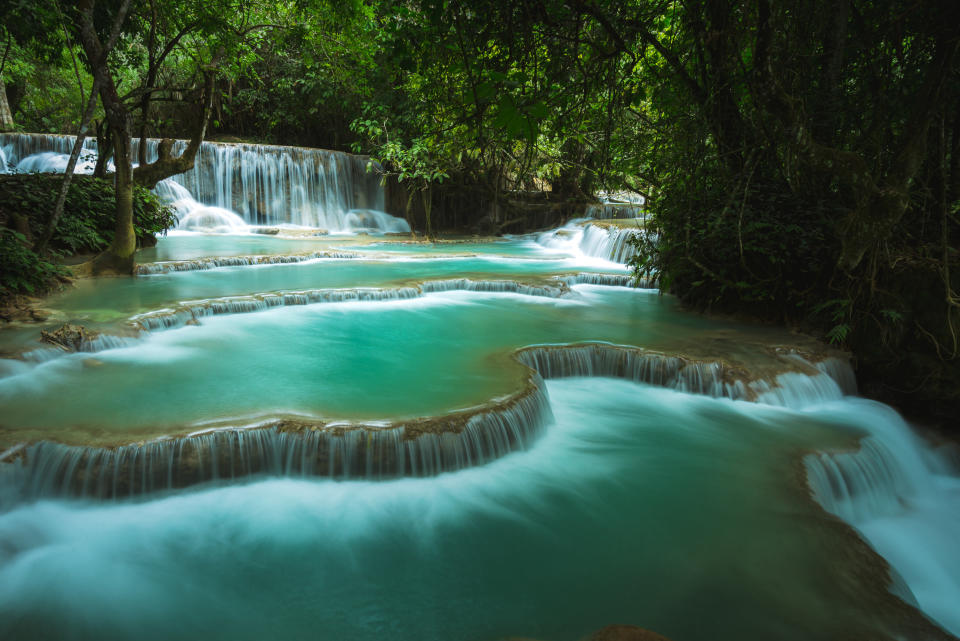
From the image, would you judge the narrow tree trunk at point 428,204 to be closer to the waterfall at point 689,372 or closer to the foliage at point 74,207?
the foliage at point 74,207

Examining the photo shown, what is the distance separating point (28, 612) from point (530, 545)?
272 cm

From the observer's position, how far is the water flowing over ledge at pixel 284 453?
3.29 metres

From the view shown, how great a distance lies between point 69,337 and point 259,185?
1401 centimetres

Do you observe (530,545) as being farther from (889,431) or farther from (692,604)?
(889,431)

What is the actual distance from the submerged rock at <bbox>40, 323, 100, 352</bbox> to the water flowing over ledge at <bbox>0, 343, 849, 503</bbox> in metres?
2.20

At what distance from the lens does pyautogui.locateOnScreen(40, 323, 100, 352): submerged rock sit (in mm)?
5039

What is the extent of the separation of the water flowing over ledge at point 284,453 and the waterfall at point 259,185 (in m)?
13.7

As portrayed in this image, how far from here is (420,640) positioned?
2533mm

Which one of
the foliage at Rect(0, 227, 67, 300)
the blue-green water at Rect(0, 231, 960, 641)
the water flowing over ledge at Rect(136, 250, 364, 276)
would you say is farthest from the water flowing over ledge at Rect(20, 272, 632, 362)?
the water flowing over ledge at Rect(136, 250, 364, 276)

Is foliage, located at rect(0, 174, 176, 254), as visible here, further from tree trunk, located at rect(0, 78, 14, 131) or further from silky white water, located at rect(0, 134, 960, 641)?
tree trunk, located at rect(0, 78, 14, 131)

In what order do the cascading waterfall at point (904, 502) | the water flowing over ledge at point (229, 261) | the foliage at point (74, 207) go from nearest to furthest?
the cascading waterfall at point (904, 502) → the foliage at point (74, 207) → the water flowing over ledge at point (229, 261)

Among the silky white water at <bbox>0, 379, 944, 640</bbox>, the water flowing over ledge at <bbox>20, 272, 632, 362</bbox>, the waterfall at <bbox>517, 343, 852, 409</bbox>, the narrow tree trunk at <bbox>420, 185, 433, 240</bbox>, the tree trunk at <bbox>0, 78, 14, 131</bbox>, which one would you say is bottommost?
the silky white water at <bbox>0, 379, 944, 640</bbox>

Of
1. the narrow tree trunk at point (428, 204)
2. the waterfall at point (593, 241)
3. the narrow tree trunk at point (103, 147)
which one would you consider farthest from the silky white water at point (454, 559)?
the narrow tree trunk at point (428, 204)

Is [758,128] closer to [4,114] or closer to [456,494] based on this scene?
[456,494]
